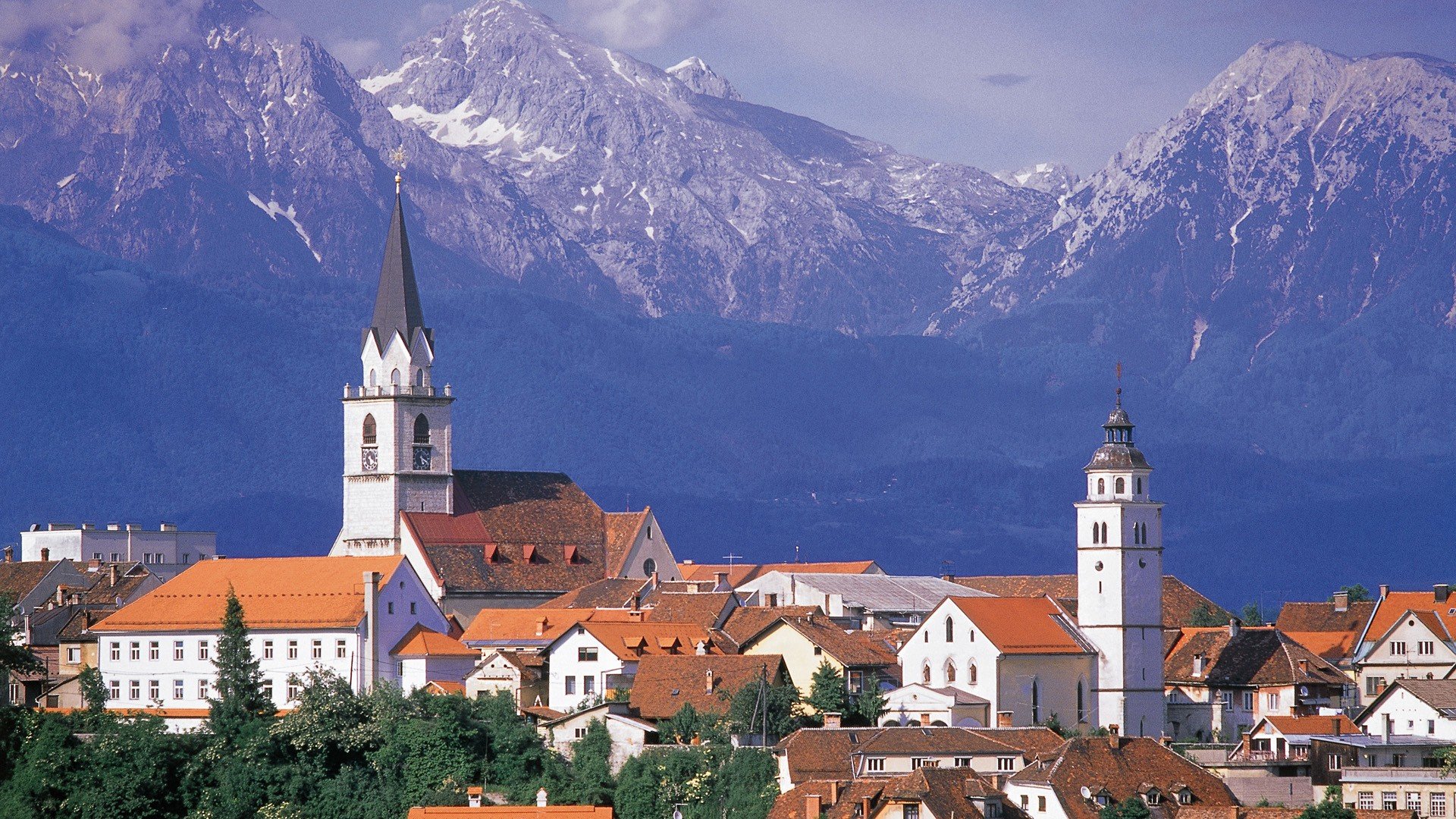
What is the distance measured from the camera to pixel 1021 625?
95.2 meters

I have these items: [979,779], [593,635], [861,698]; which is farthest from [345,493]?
[979,779]

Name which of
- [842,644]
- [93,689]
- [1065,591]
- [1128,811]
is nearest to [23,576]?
[93,689]

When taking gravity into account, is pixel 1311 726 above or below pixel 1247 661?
below

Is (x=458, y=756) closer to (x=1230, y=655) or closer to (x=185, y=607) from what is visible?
(x=185, y=607)

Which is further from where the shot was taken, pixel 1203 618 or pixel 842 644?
pixel 1203 618

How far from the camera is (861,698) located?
9044 cm

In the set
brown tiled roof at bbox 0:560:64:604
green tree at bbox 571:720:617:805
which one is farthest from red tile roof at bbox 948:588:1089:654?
brown tiled roof at bbox 0:560:64:604

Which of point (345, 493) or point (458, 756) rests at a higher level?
point (345, 493)

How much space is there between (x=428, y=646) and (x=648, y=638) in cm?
919

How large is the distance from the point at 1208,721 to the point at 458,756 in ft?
100

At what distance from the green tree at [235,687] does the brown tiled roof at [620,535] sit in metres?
23.3

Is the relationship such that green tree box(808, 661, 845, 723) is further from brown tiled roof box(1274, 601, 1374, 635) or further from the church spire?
brown tiled roof box(1274, 601, 1374, 635)

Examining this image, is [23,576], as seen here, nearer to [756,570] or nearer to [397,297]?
[397,297]

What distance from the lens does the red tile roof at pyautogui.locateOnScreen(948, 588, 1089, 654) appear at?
93375 millimetres
